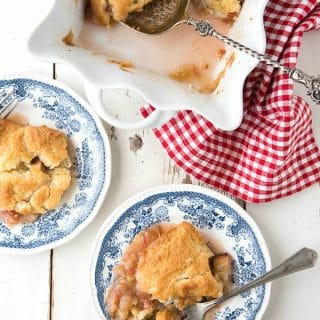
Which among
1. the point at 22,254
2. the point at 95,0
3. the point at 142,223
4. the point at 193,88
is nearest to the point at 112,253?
the point at 142,223

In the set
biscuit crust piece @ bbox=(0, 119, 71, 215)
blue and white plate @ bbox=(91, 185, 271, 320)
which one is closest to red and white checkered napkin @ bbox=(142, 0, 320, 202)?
blue and white plate @ bbox=(91, 185, 271, 320)

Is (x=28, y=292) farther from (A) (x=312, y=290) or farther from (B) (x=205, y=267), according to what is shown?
(A) (x=312, y=290)

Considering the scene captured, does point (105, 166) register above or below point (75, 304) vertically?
above

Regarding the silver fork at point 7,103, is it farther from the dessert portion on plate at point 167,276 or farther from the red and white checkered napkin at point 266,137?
the dessert portion on plate at point 167,276

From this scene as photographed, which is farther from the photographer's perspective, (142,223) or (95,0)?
(142,223)

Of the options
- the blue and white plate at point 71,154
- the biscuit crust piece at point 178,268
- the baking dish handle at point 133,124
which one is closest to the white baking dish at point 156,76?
the baking dish handle at point 133,124

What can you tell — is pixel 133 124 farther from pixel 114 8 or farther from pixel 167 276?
pixel 167 276

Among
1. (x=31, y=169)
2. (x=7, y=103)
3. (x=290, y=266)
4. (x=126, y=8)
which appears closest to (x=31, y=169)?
(x=31, y=169)
